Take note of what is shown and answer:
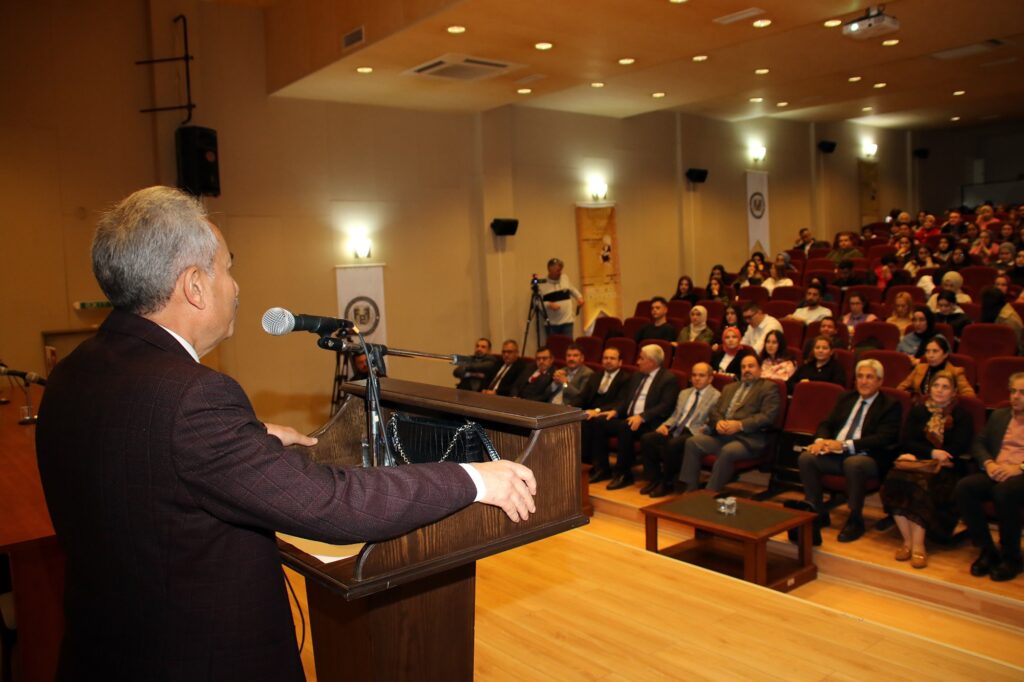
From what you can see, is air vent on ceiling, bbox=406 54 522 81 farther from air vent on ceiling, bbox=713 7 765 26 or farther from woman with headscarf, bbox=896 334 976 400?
woman with headscarf, bbox=896 334 976 400

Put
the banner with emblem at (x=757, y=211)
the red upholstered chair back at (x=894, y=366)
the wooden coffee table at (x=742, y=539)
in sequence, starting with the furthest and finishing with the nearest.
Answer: the banner with emblem at (x=757, y=211), the red upholstered chair back at (x=894, y=366), the wooden coffee table at (x=742, y=539)

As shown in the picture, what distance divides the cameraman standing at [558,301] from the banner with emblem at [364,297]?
81.0 inches

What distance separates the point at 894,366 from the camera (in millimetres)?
5707

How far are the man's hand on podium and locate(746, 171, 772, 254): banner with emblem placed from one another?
12.6 m

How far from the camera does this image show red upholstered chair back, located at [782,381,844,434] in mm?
5312

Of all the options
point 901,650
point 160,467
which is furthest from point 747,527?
point 160,467

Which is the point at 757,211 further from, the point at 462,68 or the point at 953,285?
the point at 462,68

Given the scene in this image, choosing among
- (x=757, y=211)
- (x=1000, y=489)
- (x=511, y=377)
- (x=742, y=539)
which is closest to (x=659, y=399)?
(x=511, y=377)

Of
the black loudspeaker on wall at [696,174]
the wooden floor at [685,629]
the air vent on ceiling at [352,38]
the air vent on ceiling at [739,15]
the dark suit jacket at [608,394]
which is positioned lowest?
the wooden floor at [685,629]

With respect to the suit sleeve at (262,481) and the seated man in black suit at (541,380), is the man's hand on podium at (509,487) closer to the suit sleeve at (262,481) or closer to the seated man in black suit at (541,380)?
the suit sleeve at (262,481)

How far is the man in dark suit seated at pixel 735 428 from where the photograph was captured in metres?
5.32

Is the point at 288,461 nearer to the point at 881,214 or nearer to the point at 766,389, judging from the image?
the point at 766,389

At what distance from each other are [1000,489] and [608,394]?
2.91 metres

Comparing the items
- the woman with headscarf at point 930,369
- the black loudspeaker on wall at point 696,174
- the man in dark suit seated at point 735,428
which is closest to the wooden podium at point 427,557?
the man in dark suit seated at point 735,428
